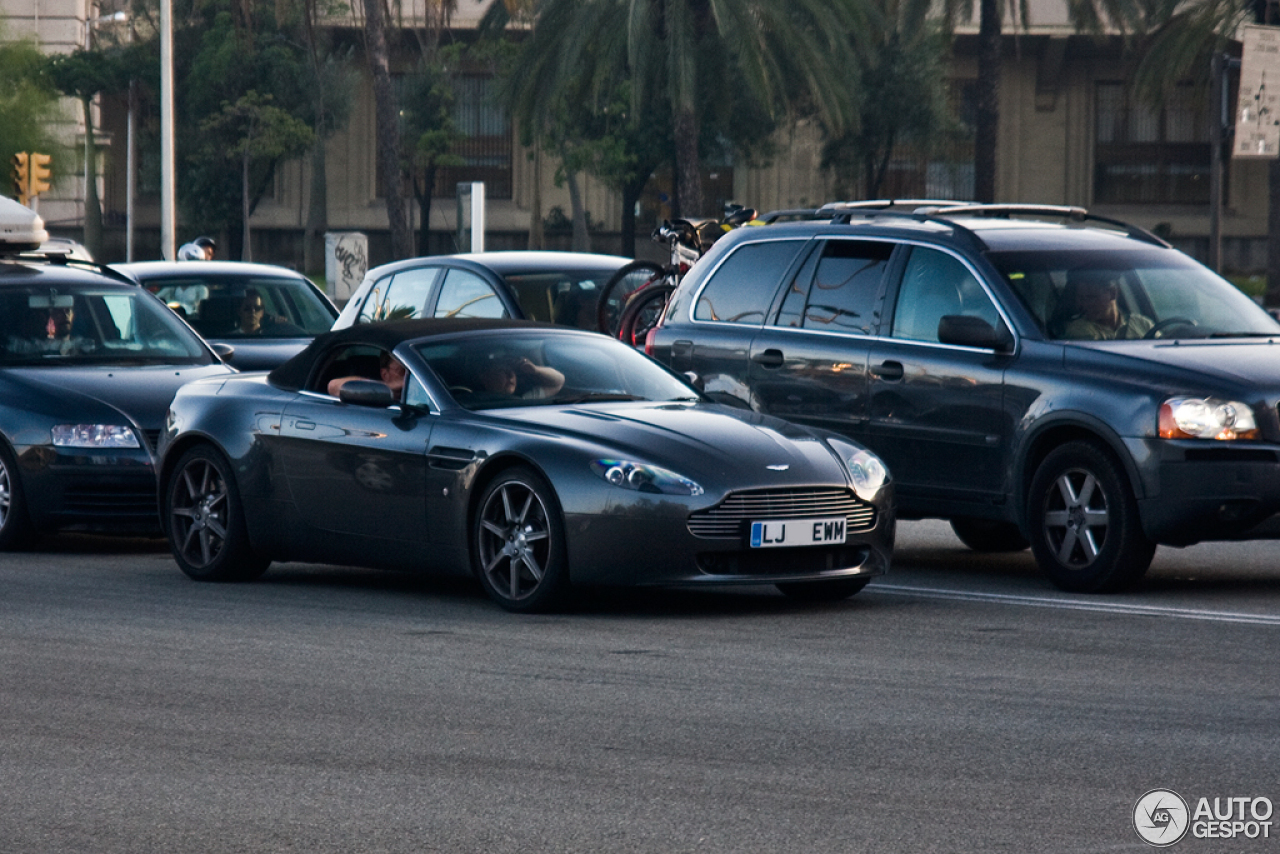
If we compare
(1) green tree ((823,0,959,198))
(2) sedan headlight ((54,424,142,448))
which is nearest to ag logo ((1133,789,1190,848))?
(2) sedan headlight ((54,424,142,448))

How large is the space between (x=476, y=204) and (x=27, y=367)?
17.5 meters

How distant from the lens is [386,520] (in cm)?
1014

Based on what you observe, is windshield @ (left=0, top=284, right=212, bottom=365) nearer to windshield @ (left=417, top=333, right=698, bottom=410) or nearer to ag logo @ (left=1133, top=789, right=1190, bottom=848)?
windshield @ (left=417, top=333, right=698, bottom=410)

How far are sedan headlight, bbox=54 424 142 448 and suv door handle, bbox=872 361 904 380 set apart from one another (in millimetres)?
4284

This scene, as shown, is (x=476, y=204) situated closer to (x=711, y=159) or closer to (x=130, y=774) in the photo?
(x=130, y=774)

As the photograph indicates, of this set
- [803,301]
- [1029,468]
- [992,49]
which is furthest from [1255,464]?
[992,49]

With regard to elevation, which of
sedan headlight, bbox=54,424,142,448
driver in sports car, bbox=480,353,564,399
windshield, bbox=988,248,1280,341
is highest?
windshield, bbox=988,248,1280,341

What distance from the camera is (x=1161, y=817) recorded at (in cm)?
562

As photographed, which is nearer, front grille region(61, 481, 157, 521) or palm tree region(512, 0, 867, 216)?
front grille region(61, 481, 157, 521)

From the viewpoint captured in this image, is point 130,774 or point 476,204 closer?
point 130,774

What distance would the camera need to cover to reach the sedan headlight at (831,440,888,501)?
9617 millimetres

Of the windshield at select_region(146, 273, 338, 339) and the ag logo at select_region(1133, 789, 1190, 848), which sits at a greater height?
the windshield at select_region(146, 273, 338, 339)

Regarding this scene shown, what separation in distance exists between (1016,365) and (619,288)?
578 centimetres

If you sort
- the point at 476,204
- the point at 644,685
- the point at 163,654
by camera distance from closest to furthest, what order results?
1. the point at 644,685
2. the point at 163,654
3. the point at 476,204
